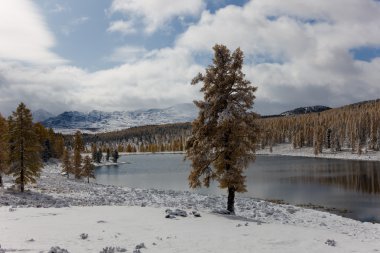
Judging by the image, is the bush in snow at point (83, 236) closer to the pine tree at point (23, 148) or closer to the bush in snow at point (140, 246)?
the bush in snow at point (140, 246)

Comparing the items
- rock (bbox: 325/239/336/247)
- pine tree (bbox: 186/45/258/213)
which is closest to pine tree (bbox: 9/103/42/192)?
pine tree (bbox: 186/45/258/213)

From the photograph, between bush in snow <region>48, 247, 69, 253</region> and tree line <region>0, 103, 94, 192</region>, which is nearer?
bush in snow <region>48, 247, 69, 253</region>

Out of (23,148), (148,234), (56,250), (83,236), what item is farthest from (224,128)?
(23,148)

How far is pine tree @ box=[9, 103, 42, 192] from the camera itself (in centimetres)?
4641

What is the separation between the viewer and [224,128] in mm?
31000

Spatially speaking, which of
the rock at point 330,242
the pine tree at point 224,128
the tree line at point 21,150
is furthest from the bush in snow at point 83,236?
the tree line at point 21,150

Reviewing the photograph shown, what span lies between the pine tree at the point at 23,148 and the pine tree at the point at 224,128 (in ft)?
78.4

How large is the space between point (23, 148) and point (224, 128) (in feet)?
91.8

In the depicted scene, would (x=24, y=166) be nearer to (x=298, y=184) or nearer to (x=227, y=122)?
(x=227, y=122)

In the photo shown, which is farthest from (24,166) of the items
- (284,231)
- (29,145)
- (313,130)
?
(313,130)

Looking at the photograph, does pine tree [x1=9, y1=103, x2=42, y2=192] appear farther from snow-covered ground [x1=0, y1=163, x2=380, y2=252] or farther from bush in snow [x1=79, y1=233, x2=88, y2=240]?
bush in snow [x1=79, y1=233, x2=88, y2=240]

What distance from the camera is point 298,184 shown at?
237 feet

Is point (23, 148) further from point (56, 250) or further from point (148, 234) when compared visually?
point (56, 250)

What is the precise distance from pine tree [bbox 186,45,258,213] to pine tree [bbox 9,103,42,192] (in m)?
23.9
